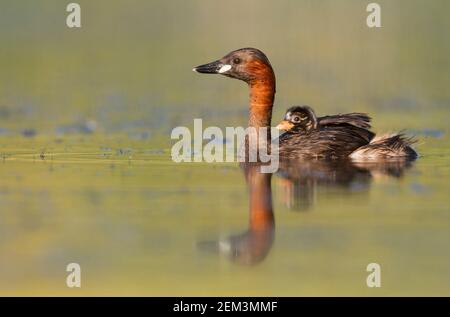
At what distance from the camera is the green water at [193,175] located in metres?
7.85

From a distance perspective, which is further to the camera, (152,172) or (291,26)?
(291,26)

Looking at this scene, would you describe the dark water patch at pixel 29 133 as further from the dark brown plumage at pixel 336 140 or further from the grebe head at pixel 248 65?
the dark brown plumage at pixel 336 140

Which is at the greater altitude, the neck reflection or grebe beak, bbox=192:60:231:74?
grebe beak, bbox=192:60:231:74

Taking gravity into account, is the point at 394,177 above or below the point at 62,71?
below

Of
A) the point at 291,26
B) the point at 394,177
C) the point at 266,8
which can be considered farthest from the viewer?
the point at 266,8

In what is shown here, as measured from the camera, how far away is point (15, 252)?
8398 millimetres

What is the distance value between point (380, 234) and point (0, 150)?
7190 mm

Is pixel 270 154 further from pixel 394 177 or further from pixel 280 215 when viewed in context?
pixel 280 215

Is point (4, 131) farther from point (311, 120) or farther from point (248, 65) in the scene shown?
point (311, 120)

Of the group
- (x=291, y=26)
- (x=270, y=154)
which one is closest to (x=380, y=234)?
(x=270, y=154)

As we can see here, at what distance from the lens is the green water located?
7.85 metres

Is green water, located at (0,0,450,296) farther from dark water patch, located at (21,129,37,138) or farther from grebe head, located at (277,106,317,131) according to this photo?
grebe head, located at (277,106,317,131)

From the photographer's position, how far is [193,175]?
12.3 m

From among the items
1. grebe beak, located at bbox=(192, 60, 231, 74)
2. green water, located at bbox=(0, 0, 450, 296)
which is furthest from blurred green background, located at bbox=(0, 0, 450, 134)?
grebe beak, located at bbox=(192, 60, 231, 74)
